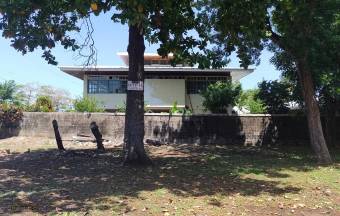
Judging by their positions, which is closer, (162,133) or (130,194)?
(130,194)

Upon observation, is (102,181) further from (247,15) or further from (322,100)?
(322,100)

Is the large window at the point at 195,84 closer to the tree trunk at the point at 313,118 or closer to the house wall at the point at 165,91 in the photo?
the house wall at the point at 165,91

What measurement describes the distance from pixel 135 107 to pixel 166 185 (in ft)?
10.2

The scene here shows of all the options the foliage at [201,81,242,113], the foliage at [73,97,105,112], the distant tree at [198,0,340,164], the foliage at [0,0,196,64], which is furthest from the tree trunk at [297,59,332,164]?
the foliage at [73,97,105,112]

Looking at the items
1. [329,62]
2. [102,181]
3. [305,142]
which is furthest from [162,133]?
[102,181]

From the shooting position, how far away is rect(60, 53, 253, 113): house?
30.9m

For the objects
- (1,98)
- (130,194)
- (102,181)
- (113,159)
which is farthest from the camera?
(1,98)

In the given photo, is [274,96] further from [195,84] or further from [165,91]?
[165,91]

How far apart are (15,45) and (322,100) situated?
12.7 metres

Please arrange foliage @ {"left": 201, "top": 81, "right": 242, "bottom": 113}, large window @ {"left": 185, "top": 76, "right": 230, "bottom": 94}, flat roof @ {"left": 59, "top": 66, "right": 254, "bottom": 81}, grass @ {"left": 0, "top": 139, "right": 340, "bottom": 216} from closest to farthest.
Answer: grass @ {"left": 0, "top": 139, "right": 340, "bottom": 216}, foliage @ {"left": 201, "top": 81, "right": 242, "bottom": 113}, flat roof @ {"left": 59, "top": 66, "right": 254, "bottom": 81}, large window @ {"left": 185, "top": 76, "right": 230, "bottom": 94}

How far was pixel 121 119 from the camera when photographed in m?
21.1

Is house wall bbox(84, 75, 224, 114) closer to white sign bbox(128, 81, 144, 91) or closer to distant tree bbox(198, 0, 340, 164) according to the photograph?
distant tree bbox(198, 0, 340, 164)

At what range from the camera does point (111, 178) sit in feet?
34.9

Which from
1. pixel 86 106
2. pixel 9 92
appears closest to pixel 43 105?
pixel 86 106
